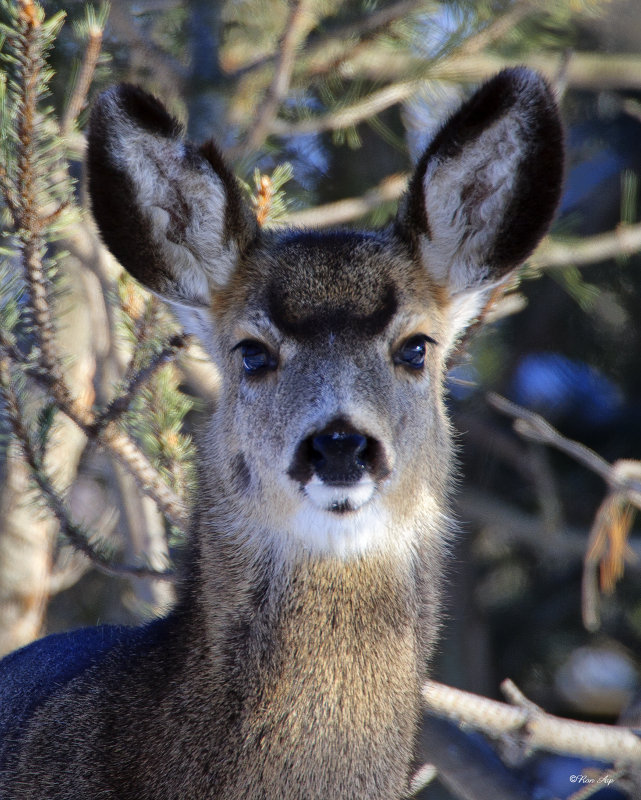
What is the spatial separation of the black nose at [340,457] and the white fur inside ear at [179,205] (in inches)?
38.5

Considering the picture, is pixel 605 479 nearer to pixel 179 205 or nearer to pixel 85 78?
pixel 179 205

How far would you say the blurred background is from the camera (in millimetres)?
4508

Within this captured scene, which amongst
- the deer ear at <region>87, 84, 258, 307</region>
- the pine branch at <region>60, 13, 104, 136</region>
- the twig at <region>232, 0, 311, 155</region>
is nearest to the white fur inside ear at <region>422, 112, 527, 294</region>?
the deer ear at <region>87, 84, 258, 307</region>

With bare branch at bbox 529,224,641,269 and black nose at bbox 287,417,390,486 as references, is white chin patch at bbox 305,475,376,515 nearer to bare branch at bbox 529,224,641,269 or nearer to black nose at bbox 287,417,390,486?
black nose at bbox 287,417,390,486

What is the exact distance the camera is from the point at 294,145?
629 centimetres

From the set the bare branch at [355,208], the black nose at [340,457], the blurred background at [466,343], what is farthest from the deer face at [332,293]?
the bare branch at [355,208]

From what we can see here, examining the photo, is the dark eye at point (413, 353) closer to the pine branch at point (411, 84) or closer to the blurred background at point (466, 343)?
the blurred background at point (466, 343)

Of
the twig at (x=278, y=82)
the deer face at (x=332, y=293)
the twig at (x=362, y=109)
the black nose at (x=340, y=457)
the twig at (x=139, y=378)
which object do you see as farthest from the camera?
the twig at (x=362, y=109)

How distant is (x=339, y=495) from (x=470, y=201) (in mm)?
1216

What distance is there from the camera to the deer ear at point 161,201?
10.0 feet

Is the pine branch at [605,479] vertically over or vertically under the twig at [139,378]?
under


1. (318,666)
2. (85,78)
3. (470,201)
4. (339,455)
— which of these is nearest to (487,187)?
(470,201)

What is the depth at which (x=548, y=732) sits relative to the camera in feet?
12.5

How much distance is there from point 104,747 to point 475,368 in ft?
15.1
